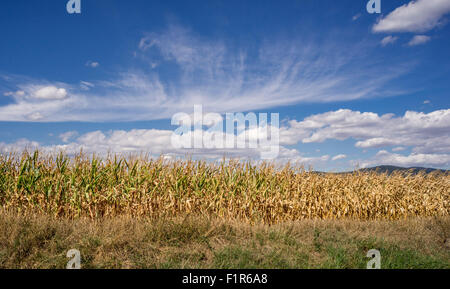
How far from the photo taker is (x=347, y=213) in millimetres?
12164

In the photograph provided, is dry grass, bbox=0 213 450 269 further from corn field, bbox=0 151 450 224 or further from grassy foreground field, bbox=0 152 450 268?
corn field, bbox=0 151 450 224

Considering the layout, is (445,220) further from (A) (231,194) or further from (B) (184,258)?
(B) (184,258)

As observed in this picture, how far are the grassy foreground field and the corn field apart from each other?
0.04 m

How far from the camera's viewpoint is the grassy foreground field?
6469 mm

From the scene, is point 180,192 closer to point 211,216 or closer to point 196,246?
point 211,216

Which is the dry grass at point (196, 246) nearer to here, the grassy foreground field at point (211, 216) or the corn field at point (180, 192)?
the grassy foreground field at point (211, 216)

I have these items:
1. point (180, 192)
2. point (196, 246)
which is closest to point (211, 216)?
point (180, 192)

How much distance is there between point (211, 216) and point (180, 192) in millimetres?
1580

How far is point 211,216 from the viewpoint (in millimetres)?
10188

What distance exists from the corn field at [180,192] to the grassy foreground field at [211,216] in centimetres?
4

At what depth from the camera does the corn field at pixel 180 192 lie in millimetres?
10367

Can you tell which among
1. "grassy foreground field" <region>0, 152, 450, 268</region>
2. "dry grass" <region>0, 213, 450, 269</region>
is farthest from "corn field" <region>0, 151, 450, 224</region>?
"dry grass" <region>0, 213, 450, 269</region>

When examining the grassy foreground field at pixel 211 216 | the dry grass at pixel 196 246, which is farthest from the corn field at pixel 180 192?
the dry grass at pixel 196 246
